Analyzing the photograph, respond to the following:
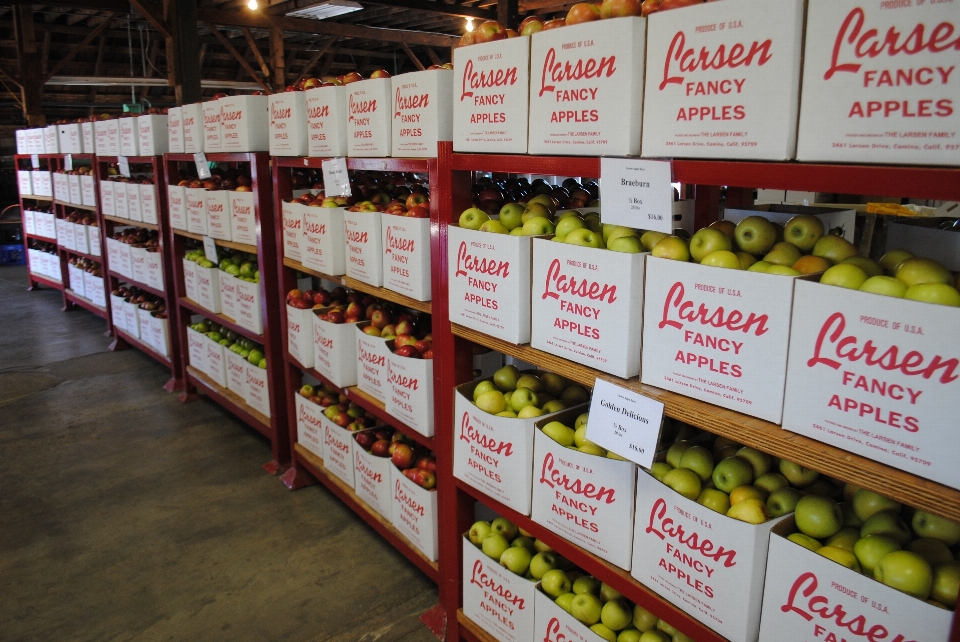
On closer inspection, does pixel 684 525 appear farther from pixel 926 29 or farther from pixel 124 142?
pixel 124 142

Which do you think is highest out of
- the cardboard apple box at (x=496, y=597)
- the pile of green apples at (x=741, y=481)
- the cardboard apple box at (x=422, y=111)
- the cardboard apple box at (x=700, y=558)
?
the cardboard apple box at (x=422, y=111)

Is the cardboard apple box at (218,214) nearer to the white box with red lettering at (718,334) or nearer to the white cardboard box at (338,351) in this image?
the white cardboard box at (338,351)

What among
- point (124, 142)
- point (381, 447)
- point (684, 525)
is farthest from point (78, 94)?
point (684, 525)

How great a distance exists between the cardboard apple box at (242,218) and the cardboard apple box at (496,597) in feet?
7.64

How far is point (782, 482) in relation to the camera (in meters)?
1.62

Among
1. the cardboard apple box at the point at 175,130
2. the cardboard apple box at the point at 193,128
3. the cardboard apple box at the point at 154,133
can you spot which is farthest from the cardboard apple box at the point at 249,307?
the cardboard apple box at the point at 154,133

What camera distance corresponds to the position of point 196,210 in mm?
4527

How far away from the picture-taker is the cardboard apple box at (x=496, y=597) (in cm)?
213

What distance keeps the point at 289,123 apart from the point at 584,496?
2.35 metres

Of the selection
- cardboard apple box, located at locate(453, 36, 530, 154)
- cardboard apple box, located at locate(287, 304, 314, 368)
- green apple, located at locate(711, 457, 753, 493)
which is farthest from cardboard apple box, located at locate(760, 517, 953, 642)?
cardboard apple box, located at locate(287, 304, 314, 368)

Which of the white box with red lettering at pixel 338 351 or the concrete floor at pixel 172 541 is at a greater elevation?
the white box with red lettering at pixel 338 351

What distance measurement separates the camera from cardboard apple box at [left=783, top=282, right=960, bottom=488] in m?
1.11

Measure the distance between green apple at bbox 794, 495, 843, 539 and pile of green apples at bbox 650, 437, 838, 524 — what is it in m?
0.07

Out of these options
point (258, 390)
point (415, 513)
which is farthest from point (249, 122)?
point (415, 513)
